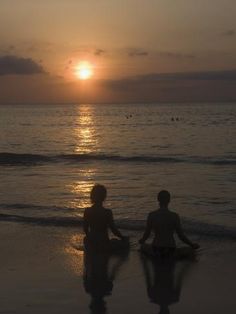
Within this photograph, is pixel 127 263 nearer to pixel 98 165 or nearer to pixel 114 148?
pixel 98 165

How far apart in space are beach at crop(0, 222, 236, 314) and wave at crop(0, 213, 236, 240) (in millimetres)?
733

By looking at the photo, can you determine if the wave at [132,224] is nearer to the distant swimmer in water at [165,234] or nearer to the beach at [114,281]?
the beach at [114,281]

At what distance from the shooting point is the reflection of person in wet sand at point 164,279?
23.2 feet

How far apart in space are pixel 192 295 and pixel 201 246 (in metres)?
3.09

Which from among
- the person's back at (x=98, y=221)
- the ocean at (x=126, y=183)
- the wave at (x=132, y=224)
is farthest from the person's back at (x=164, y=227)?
the ocean at (x=126, y=183)

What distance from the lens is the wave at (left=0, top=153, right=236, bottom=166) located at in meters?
29.3

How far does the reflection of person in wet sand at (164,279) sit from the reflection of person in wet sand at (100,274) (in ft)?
1.50

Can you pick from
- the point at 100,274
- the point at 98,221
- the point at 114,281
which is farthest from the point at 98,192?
the point at 114,281

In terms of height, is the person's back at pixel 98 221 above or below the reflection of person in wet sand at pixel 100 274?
above

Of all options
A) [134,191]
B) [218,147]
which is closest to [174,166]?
[134,191]

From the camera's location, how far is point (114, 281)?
7941mm

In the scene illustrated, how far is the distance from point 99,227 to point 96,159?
76.1 feet

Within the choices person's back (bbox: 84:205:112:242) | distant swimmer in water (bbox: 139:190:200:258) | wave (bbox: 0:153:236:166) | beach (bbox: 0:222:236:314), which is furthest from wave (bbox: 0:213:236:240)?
wave (bbox: 0:153:236:166)

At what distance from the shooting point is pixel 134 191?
17.5 meters
